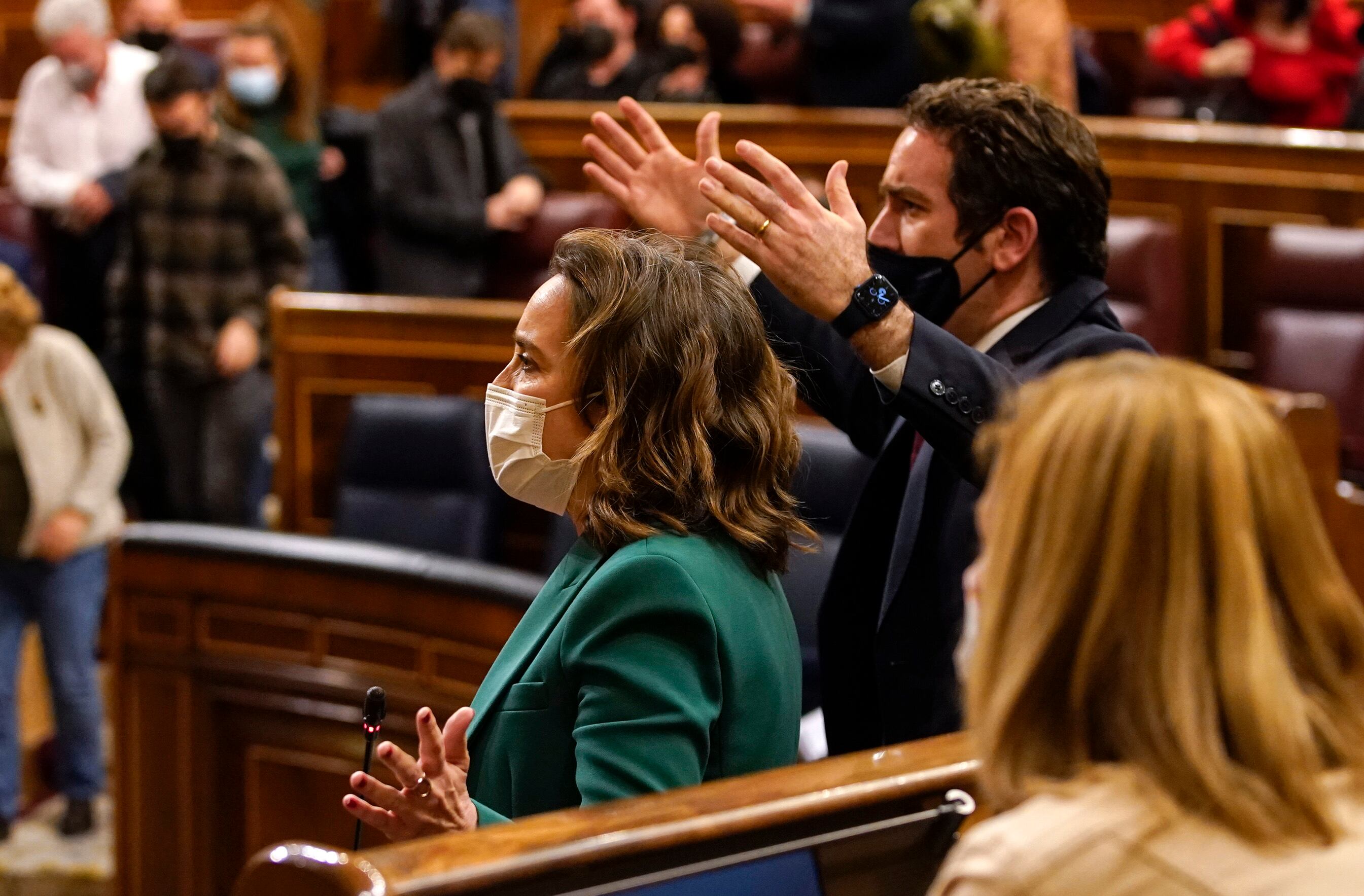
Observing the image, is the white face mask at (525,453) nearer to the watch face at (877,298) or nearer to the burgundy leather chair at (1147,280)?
the watch face at (877,298)

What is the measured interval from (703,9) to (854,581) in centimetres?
349

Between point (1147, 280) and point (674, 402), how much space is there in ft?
8.90

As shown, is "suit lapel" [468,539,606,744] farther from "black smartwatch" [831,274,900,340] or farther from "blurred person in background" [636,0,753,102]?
"blurred person in background" [636,0,753,102]

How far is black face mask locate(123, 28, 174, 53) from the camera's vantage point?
512 cm

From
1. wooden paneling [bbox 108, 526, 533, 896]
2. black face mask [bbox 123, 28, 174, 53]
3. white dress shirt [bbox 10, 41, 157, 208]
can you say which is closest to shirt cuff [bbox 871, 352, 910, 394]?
wooden paneling [bbox 108, 526, 533, 896]

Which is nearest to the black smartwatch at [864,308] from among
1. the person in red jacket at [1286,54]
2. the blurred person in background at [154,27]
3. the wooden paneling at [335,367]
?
the wooden paneling at [335,367]

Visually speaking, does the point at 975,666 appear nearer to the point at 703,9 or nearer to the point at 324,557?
the point at 324,557

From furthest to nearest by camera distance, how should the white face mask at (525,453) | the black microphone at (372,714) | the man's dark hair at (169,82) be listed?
1. the man's dark hair at (169,82)
2. the white face mask at (525,453)
3. the black microphone at (372,714)

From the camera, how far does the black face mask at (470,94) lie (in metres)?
4.26

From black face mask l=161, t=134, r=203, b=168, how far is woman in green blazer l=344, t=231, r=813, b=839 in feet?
9.21

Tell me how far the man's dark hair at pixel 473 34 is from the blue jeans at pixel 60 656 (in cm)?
158

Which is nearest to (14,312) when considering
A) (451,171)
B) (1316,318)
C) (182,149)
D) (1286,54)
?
(182,149)

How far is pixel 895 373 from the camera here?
147 cm

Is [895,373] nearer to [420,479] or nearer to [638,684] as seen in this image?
[638,684]
